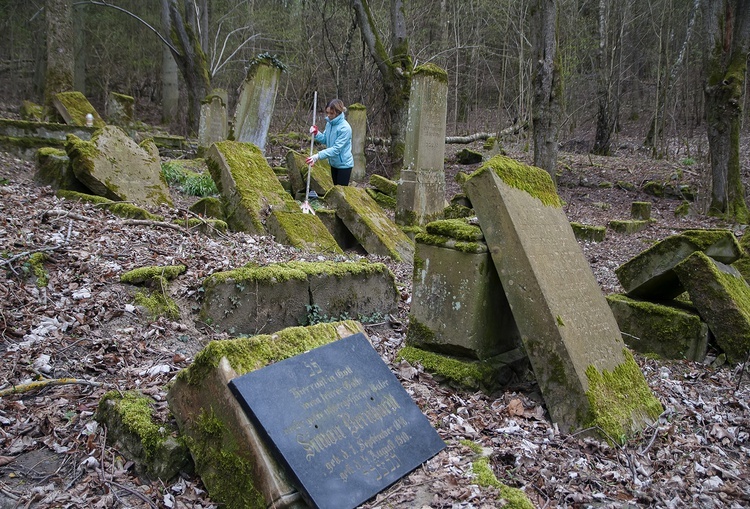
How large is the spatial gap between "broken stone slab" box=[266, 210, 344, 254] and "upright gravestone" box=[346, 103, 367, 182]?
325 inches

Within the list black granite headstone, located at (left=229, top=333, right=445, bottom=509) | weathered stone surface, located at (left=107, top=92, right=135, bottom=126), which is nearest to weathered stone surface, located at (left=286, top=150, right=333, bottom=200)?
weathered stone surface, located at (left=107, top=92, right=135, bottom=126)

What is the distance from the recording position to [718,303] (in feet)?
15.0

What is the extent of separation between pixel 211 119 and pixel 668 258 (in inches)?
491

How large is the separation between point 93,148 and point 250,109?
4.97 m

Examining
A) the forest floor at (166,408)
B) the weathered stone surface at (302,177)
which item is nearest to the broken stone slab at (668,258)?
the forest floor at (166,408)

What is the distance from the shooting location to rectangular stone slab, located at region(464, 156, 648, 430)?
3383mm

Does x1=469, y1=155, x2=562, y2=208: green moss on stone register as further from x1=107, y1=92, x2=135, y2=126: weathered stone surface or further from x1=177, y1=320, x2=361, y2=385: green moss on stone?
x1=107, y1=92, x2=135, y2=126: weathered stone surface

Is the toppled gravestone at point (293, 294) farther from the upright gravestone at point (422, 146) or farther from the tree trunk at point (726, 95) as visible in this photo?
the tree trunk at point (726, 95)

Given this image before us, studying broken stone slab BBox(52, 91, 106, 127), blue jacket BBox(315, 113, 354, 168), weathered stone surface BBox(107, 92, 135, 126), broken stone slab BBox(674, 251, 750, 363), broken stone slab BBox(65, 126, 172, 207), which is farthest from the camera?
weathered stone surface BBox(107, 92, 135, 126)

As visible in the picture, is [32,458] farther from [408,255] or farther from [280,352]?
[408,255]

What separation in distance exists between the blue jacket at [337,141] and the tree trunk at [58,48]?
8.25 m

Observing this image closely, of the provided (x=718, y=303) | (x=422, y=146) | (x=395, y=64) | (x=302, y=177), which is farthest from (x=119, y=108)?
(x=718, y=303)

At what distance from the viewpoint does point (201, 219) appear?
6.11 metres

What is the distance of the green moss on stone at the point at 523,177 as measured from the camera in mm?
3822
